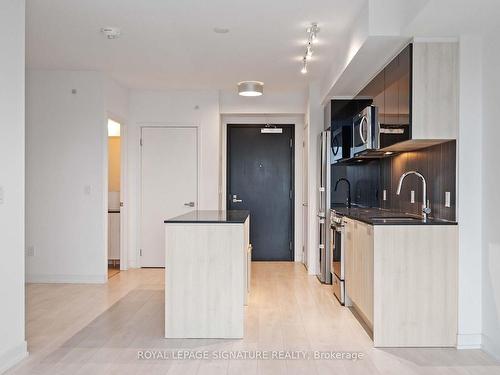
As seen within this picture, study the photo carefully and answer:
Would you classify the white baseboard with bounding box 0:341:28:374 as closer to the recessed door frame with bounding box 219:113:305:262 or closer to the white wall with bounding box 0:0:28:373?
the white wall with bounding box 0:0:28:373

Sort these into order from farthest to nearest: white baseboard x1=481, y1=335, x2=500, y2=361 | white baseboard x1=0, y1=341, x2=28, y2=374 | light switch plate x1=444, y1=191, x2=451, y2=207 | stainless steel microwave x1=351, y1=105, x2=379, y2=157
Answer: stainless steel microwave x1=351, y1=105, x2=379, y2=157, light switch plate x1=444, y1=191, x2=451, y2=207, white baseboard x1=481, y1=335, x2=500, y2=361, white baseboard x1=0, y1=341, x2=28, y2=374

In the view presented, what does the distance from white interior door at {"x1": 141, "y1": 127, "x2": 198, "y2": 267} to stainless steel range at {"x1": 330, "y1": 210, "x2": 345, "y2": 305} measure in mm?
2595

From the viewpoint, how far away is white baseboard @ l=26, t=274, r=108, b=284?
579cm

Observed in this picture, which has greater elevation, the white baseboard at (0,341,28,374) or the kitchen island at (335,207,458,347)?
the kitchen island at (335,207,458,347)

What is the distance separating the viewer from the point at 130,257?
6.91m

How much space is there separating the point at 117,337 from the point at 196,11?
256 cm

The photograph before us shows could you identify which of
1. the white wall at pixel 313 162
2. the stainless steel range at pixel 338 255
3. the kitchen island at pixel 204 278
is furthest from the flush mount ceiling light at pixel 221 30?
the white wall at pixel 313 162

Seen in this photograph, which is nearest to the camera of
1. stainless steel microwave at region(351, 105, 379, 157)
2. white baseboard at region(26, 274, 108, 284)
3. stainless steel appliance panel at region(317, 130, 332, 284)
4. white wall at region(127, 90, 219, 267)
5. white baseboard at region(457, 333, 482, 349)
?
white baseboard at region(457, 333, 482, 349)

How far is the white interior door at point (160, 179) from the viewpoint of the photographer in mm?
6953

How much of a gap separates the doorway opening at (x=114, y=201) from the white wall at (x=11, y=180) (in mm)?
3262

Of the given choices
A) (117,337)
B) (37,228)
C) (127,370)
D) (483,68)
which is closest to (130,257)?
(37,228)

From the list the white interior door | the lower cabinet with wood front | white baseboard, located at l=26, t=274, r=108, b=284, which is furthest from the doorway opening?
the lower cabinet with wood front

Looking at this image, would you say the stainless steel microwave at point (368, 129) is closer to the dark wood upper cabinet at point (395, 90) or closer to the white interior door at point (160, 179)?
the dark wood upper cabinet at point (395, 90)

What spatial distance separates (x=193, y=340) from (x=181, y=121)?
156 inches
